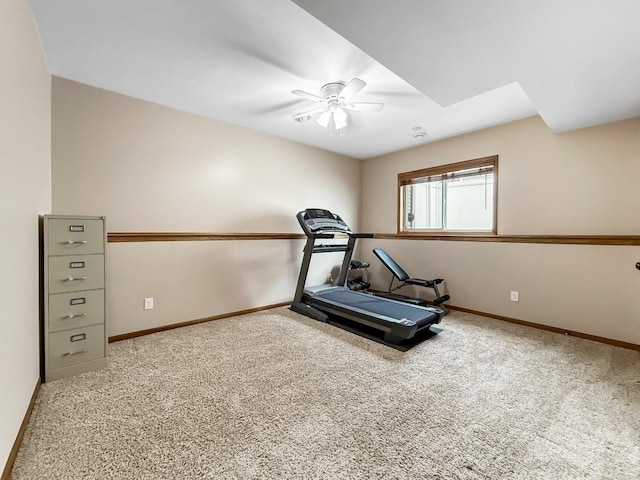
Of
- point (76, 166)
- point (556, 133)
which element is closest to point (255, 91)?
point (76, 166)

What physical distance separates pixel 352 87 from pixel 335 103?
1.41ft

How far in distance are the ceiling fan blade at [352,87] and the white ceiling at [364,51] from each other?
117 mm

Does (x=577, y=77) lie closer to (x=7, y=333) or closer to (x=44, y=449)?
(x=7, y=333)

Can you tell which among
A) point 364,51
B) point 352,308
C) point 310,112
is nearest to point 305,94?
point 310,112

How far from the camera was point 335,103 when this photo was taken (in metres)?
2.70

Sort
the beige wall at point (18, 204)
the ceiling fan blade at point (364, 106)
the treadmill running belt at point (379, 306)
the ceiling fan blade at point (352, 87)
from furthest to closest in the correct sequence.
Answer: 1. the treadmill running belt at point (379, 306)
2. the ceiling fan blade at point (364, 106)
3. the ceiling fan blade at point (352, 87)
4. the beige wall at point (18, 204)

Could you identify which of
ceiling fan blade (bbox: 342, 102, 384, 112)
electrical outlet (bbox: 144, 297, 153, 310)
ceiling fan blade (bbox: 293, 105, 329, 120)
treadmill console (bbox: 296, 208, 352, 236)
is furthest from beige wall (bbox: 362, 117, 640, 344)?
electrical outlet (bbox: 144, 297, 153, 310)

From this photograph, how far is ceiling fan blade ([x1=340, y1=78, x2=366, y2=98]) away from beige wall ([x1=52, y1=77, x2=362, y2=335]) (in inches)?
65.6

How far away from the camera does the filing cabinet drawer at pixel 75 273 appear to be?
1.98 m

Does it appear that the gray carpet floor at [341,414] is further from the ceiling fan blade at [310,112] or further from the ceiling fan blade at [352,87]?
the ceiling fan blade at [310,112]

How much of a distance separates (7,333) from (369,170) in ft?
15.5

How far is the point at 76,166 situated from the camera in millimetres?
2488

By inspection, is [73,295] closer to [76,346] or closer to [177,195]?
[76,346]

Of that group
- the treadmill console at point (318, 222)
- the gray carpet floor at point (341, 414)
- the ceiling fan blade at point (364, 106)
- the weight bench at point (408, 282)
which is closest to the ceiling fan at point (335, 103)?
the ceiling fan blade at point (364, 106)
